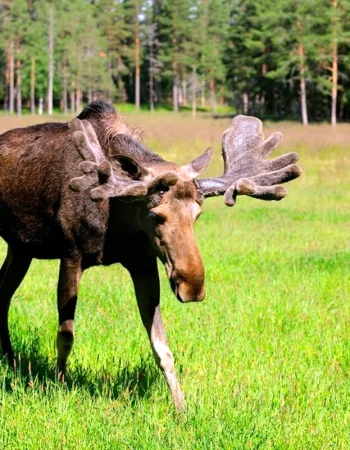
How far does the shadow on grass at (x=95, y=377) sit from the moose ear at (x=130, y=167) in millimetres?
1362

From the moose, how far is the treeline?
5898 centimetres

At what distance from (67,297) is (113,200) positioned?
28.6 inches

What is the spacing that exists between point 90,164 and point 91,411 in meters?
1.53

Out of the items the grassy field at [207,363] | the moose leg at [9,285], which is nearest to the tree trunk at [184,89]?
the grassy field at [207,363]

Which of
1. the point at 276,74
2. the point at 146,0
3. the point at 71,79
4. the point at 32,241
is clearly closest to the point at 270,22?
the point at 276,74

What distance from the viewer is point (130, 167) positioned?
15.6 ft

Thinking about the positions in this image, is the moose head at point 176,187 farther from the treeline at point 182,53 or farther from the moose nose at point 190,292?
the treeline at point 182,53

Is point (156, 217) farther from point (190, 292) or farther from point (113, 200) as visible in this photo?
point (113, 200)

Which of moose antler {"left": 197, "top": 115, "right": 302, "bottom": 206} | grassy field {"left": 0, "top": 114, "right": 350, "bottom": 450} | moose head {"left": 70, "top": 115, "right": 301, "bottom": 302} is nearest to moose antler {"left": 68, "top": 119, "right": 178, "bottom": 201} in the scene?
moose head {"left": 70, "top": 115, "right": 301, "bottom": 302}

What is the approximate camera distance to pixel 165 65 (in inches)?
3905

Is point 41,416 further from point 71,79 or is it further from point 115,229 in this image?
point 71,79

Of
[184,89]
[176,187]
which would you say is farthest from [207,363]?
[184,89]

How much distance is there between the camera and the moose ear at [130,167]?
464 cm

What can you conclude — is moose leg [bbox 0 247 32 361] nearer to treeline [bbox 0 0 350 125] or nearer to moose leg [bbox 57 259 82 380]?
moose leg [bbox 57 259 82 380]
